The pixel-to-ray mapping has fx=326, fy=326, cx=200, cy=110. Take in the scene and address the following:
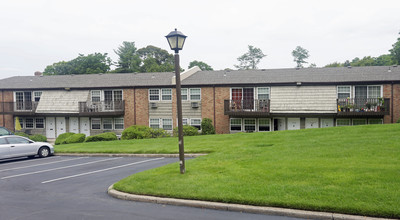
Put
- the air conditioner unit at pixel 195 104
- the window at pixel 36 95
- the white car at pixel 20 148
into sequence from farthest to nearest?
the window at pixel 36 95, the air conditioner unit at pixel 195 104, the white car at pixel 20 148

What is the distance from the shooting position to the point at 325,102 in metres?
25.3

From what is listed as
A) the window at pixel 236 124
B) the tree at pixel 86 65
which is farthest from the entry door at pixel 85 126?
the tree at pixel 86 65

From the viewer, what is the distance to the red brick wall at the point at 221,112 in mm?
27562

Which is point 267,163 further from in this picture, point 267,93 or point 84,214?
point 267,93

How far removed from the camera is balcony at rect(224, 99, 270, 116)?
26094mm

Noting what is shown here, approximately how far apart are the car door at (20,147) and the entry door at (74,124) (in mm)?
14036

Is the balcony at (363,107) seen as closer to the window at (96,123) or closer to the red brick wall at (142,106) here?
the red brick wall at (142,106)

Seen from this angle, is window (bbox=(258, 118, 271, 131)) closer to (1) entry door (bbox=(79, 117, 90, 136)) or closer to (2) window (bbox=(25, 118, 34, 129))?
(1) entry door (bbox=(79, 117, 90, 136))

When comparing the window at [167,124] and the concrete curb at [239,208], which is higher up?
the window at [167,124]

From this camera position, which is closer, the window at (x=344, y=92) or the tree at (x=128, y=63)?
the window at (x=344, y=92)

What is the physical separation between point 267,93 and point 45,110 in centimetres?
2075

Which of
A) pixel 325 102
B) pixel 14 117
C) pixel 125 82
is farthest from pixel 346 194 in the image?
pixel 14 117

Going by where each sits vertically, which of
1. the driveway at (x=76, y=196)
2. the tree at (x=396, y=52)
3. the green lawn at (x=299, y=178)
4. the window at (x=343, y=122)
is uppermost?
the tree at (x=396, y=52)

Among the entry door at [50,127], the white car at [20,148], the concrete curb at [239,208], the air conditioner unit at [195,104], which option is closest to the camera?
the concrete curb at [239,208]
